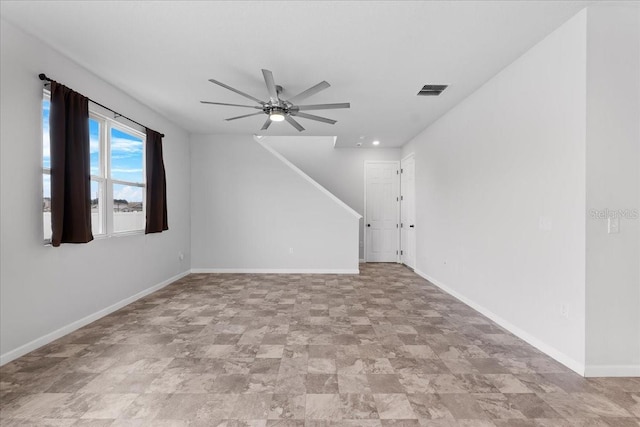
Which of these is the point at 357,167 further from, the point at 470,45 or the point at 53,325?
the point at 53,325

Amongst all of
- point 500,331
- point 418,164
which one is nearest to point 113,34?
point 500,331

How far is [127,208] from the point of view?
413 cm

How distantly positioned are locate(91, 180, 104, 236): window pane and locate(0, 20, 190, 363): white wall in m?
0.17

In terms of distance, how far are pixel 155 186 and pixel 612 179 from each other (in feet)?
17.9

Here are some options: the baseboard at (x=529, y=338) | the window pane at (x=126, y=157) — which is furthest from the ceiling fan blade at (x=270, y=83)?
the baseboard at (x=529, y=338)

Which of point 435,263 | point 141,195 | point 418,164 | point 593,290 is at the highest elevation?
point 418,164

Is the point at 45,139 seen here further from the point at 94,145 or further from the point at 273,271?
the point at 273,271

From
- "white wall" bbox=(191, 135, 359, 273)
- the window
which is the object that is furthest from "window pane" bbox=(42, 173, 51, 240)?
"white wall" bbox=(191, 135, 359, 273)

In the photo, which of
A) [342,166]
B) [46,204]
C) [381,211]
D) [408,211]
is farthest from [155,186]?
[408,211]

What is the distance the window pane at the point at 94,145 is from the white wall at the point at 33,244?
32cm

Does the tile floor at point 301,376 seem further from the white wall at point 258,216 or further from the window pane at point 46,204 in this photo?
the white wall at point 258,216

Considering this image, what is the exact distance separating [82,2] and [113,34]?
1.27ft

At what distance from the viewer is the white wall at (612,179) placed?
2.26m

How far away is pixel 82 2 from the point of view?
2229 millimetres
